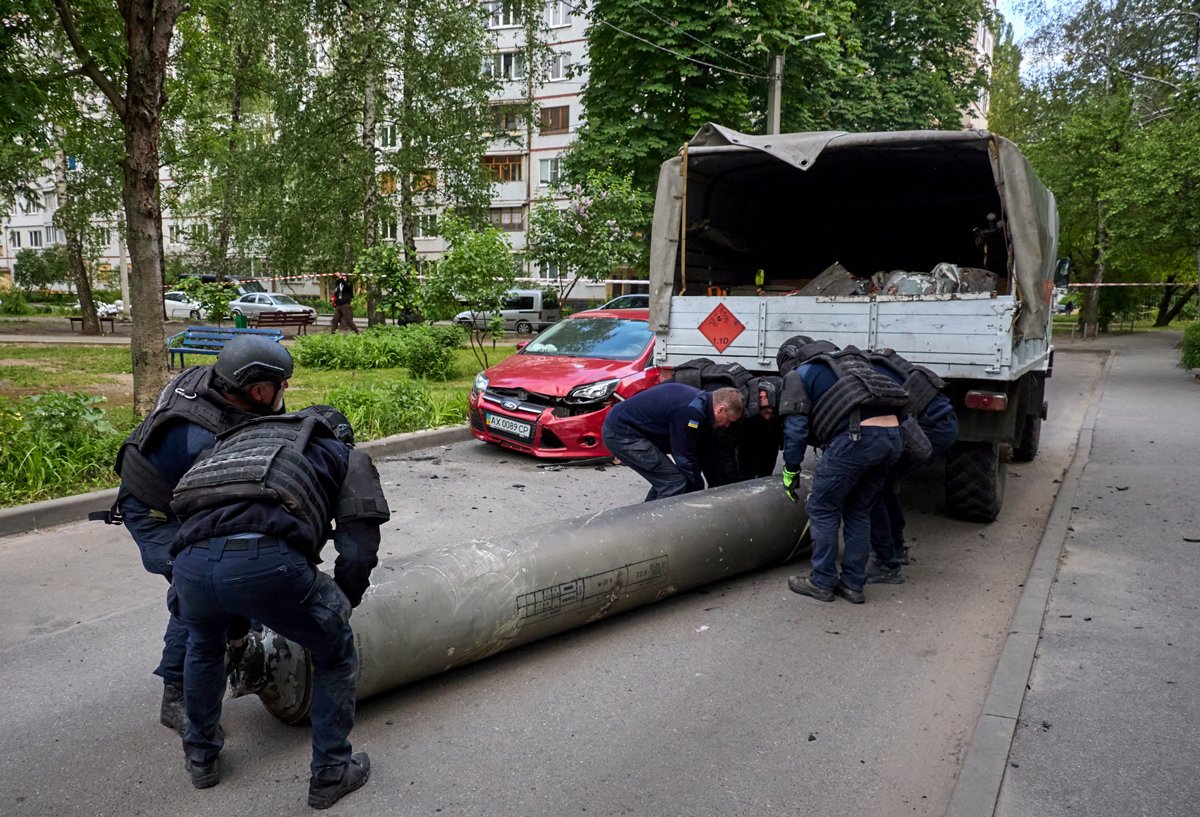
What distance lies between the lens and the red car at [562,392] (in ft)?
27.6

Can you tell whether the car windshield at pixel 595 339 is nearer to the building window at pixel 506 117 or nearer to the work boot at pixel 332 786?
the work boot at pixel 332 786

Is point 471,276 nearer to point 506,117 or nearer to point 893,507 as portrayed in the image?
point 893,507

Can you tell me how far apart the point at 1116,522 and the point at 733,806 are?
514 centimetres

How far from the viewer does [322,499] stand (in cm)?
275

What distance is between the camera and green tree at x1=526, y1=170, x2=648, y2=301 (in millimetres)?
16047

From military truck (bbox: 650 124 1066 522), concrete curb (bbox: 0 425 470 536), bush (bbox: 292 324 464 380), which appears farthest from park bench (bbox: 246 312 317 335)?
concrete curb (bbox: 0 425 470 536)

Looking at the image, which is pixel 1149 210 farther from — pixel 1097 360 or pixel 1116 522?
pixel 1116 522

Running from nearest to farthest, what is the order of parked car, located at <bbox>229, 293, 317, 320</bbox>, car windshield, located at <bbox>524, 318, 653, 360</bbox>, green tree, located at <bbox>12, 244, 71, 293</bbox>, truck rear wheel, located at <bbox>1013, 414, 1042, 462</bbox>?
truck rear wheel, located at <bbox>1013, 414, 1042, 462</bbox> → car windshield, located at <bbox>524, 318, 653, 360</bbox> → parked car, located at <bbox>229, 293, 317, 320</bbox> → green tree, located at <bbox>12, 244, 71, 293</bbox>

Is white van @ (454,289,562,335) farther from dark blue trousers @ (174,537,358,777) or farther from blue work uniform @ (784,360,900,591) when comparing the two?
dark blue trousers @ (174,537,358,777)

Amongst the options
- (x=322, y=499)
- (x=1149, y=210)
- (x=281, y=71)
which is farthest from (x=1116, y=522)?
(x=281, y=71)

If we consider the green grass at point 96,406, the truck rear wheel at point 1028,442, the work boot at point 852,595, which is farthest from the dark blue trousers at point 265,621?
the truck rear wheel at point 1028,442

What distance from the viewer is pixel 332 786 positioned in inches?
117

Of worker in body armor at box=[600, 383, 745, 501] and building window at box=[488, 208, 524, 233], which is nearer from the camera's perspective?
worker in body armor at box=[600, 383, 745, 501]

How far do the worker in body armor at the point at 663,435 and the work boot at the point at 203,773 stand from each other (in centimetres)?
315
